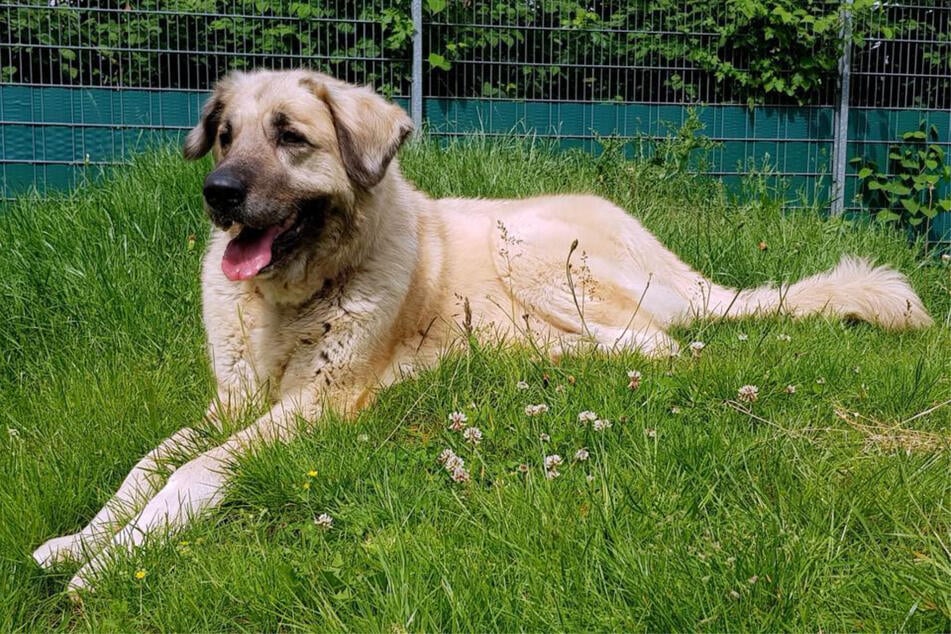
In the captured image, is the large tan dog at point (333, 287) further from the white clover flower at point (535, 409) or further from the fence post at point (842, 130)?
the fence post at point (842, 130)

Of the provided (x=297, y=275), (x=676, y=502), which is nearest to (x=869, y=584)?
(x=676, y=502)

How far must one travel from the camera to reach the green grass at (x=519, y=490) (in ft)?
5.38

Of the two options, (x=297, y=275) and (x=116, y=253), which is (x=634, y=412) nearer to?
(x=297, y=275)

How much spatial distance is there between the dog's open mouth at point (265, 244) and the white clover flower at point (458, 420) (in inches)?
35.6

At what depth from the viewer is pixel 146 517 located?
221cm

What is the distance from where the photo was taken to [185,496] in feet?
7.32

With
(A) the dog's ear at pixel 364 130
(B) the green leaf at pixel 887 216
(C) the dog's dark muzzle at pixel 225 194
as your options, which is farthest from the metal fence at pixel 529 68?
(C) the dog's dark muzzle at pixel 225 194

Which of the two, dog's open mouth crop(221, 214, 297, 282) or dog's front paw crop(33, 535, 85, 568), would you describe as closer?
dog's front paw crop(33, 535, 85, 568)

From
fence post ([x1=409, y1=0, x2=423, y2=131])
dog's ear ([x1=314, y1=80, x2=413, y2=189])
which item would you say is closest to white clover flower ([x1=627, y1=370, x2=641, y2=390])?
dog's ear ([x1=314, y1=80, x2=413, y2=189])

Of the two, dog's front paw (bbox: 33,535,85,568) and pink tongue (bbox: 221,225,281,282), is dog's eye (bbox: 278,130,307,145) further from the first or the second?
dog's front paw (bbox: 33,535,85,568)

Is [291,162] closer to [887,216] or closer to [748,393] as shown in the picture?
[748,393]

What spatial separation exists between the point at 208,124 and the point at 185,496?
171 cm

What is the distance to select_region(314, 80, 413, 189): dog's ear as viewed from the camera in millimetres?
3016

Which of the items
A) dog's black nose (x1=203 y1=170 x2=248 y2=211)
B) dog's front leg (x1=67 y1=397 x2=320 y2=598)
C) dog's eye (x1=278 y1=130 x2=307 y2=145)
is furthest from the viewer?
dog's eye (x1=278 y1=130 x2=307 y2=145)
